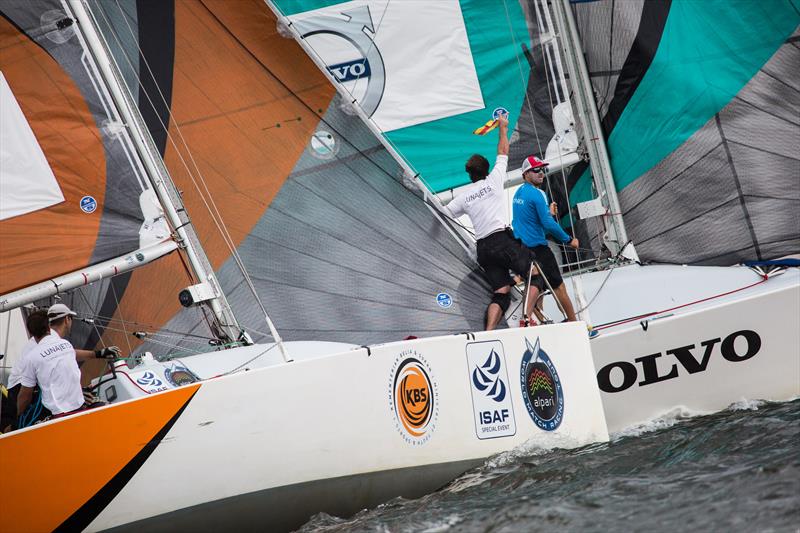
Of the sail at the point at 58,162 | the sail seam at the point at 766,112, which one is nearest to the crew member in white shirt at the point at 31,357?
the sail at the point at 58,162

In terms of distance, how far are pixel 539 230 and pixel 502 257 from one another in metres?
0.34

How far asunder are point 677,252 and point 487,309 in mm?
1803

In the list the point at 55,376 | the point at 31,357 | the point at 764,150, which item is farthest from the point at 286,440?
the point at 764,150

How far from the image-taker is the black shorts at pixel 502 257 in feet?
19.3

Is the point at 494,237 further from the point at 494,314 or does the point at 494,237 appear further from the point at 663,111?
the point at 663,111

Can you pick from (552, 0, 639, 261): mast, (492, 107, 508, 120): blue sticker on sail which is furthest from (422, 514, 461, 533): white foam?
(492, 107, 508, 120): blue sticker on sail

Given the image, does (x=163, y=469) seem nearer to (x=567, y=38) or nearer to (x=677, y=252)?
(x=677, y=252)

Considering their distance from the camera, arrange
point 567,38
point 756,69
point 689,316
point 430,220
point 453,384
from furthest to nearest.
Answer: point 567,38 < point 756,69 < point 430,220 < point 689,316 < point 453,384

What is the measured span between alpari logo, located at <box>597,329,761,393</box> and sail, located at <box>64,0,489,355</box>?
2.45ft

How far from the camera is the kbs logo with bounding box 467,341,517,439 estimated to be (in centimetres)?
483

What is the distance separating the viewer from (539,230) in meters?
6.12

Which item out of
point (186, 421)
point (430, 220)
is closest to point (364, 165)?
point (430, 220)

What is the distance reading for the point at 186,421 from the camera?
13.3ft

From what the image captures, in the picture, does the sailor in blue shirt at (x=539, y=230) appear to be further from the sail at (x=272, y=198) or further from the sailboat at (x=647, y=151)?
the sail at (x=272, y=198)
